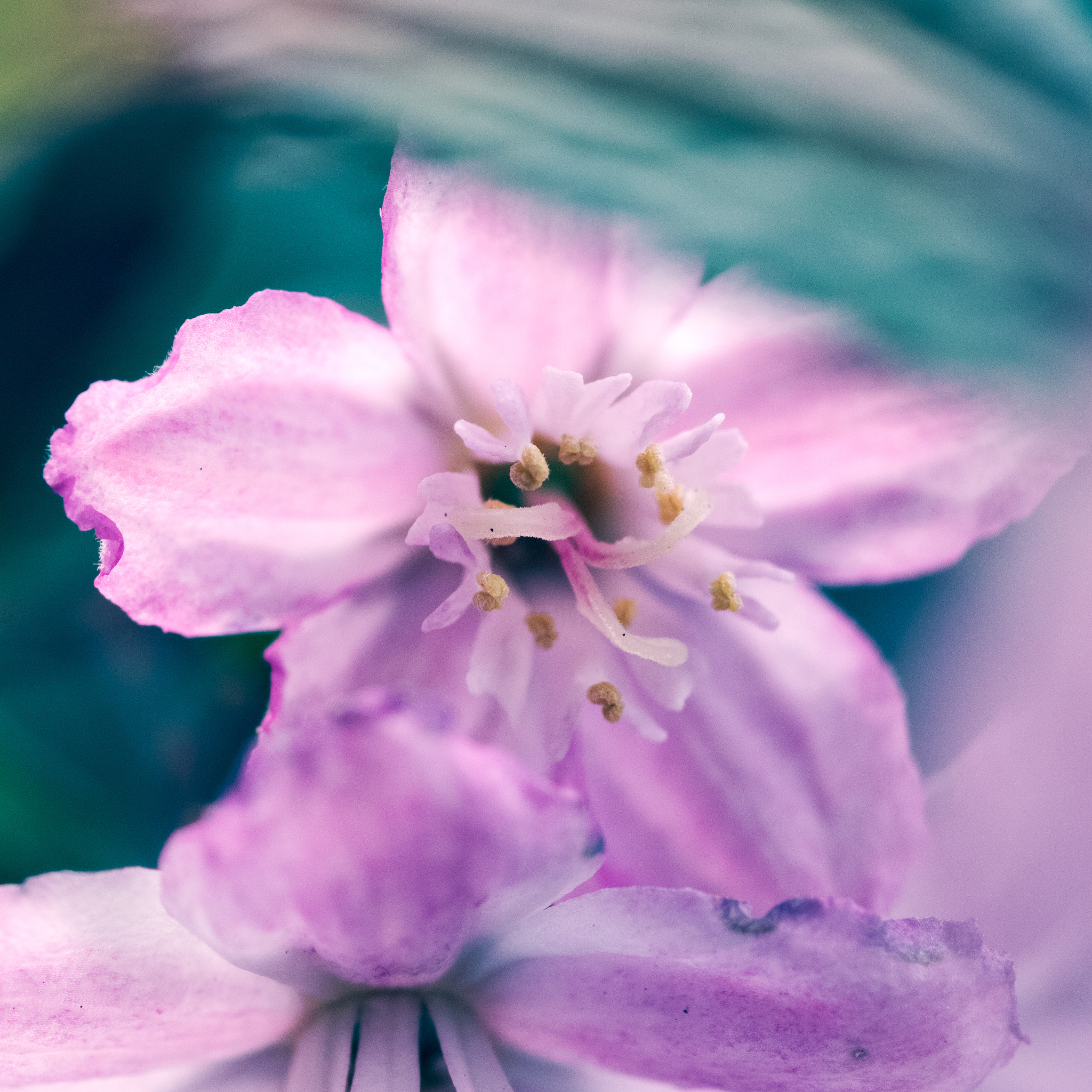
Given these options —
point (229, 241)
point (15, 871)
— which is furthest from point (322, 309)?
point (15, 871)

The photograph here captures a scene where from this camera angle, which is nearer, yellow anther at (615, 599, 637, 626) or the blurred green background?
the blurred green background

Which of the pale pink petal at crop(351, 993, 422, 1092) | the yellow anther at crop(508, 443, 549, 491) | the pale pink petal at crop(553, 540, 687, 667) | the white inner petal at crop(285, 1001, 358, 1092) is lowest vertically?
the white inner petal at crop(285, 1001, 358, 1092)

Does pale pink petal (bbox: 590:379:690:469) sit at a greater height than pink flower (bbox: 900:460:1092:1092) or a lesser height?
greater

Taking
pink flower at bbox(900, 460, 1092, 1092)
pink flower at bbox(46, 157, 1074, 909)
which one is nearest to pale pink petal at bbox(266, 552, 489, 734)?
pink flower at bbox(46, 157, 1074, 909)

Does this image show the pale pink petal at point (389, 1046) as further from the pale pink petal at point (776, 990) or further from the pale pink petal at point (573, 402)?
the pale pink petal at point (573, 402)

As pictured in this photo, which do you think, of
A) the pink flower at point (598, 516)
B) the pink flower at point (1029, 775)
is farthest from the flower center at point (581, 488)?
the pink flower at point (1029, 775)

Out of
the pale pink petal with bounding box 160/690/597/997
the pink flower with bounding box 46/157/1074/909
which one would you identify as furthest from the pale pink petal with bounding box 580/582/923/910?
the pale pink petal with bounding box 160/690/597/997

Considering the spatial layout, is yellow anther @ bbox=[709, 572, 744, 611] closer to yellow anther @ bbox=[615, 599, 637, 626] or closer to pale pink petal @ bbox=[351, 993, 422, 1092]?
yellow anther @ bbox=[615, 599, 637, 626]
